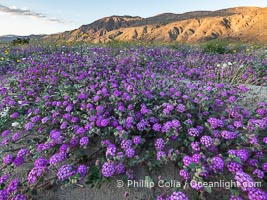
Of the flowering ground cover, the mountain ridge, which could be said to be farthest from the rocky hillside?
the flowering ground cover

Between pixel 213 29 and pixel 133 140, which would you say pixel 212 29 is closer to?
pixel 213 29

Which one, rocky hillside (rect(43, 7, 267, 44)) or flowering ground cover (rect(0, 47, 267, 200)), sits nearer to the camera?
flowering ground cover (rect(0, 47, 267, 200))

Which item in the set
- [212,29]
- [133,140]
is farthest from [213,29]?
[133,140]

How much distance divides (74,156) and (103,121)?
0.47 m

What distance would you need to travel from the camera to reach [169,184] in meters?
1.60

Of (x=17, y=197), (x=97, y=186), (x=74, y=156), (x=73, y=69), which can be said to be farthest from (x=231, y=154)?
(x=73, y=69)

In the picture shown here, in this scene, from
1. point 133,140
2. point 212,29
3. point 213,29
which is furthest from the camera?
point 212,29

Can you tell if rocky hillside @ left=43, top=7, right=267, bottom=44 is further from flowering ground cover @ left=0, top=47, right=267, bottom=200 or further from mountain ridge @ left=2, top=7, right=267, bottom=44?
flowering ground cover @ left=0, top=47, right=267, bottom=200

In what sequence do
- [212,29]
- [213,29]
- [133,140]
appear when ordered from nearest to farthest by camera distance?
1. [133,140]
2. [213,29]
3. [212,29]

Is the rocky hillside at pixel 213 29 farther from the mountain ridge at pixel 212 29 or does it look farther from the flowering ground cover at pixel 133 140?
the flowering ground cover at pixel 133 140

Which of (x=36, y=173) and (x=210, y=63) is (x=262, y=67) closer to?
(x=210, y=63)

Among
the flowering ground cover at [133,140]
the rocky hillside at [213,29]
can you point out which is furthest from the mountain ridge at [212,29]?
the flowering ground cover at [133,140]

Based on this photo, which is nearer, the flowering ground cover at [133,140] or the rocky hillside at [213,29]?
the flowering ground cover at [133,140]

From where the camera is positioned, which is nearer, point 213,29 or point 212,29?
point 213,29
